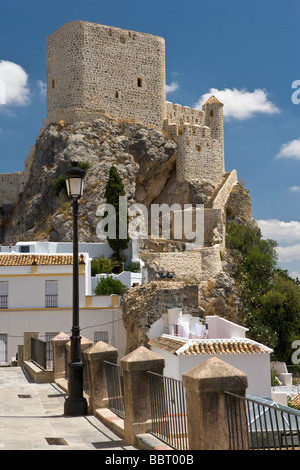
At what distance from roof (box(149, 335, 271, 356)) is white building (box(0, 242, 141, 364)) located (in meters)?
7.02

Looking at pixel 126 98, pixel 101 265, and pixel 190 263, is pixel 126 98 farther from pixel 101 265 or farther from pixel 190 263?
pixel 101 265

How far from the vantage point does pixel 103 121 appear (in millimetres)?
48625

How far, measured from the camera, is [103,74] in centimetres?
4953

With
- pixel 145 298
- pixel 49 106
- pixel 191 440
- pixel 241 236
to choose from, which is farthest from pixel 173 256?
pixel 191 440

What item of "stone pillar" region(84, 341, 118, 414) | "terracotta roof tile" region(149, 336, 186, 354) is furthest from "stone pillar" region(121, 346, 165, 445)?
"terracotta roof tile" region(149, 336, 186, 354)

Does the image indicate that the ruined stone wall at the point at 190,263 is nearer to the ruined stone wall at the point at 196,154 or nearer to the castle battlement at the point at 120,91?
the ruined stone wall at the point at 196,154

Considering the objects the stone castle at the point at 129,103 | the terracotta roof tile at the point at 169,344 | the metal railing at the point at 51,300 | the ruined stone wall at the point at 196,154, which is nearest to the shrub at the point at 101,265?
the metal railing at the point at 51,300

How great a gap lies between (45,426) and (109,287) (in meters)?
23.7

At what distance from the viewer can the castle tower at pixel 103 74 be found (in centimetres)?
4862

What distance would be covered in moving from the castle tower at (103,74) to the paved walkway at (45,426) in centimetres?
3846
